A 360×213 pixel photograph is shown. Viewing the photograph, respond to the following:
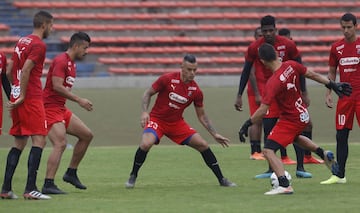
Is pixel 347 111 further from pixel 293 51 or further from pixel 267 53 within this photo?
pixel 267 53

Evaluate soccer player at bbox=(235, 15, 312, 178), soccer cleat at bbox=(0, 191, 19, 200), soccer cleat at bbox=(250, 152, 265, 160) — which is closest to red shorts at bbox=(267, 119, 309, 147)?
soccer player at bbox=(235, 15, 312, 178)

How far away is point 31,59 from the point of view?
396 inches

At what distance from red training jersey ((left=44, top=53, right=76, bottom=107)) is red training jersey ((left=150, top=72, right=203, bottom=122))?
1.07 metres

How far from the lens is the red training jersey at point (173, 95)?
11672 millimetres

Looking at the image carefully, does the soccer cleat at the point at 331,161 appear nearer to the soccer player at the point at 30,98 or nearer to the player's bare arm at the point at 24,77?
the soccer player at the point at 30,98

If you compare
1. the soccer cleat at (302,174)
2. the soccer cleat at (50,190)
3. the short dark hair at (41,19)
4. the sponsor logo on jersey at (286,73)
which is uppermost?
the short dark hair at (41,19)

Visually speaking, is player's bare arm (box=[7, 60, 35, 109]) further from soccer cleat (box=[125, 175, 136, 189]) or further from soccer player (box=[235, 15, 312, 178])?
soccer player (box=[235, 15, 312, 178])

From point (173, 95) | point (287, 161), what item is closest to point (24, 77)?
point (173, 95)

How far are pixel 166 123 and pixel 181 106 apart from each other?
0.28 m

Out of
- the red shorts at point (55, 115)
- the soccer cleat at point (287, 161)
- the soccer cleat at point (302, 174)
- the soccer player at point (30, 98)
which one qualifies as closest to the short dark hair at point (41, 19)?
the soccer player at point (30, 98)

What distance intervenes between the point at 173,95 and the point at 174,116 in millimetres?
264

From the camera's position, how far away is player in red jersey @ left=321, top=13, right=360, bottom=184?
1175 centimetres

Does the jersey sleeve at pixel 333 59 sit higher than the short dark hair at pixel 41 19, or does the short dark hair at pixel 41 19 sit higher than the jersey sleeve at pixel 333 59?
the short dark hair at pixel 41 19

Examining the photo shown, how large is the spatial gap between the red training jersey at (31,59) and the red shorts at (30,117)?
0.29 ft
